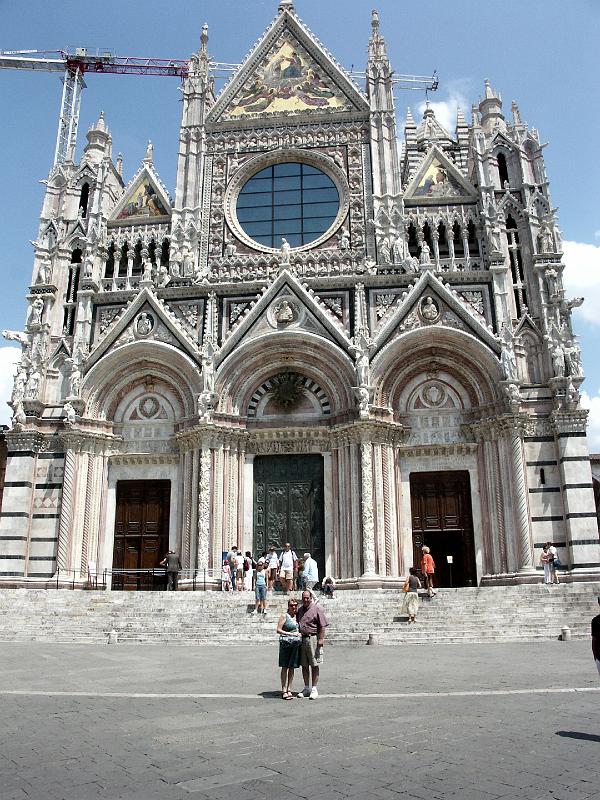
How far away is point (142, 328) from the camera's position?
78.8 ft

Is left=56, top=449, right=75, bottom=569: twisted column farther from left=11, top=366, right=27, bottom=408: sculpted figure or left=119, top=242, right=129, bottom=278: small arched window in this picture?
left=119, top=242, right=129, bottom=278: small arched window

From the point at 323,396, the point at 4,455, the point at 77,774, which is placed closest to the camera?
the point at 77,774

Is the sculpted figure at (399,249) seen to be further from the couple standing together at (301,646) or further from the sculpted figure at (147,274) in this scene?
the couple standing together at (301,646)

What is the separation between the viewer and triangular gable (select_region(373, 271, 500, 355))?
22719 mm

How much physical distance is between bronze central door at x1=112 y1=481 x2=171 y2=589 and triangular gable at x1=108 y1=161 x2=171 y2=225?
10.2m

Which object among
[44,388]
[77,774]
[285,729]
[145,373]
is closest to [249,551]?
[145,373]

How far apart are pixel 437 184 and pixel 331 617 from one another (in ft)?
55.3

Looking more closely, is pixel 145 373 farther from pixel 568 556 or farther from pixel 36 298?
pixel 568 556

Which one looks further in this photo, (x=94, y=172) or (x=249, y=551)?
(x=94, y=172)

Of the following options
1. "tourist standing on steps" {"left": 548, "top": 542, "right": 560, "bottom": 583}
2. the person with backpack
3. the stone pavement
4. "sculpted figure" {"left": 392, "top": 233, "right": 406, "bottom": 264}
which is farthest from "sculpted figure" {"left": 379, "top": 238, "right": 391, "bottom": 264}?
the stone pavement

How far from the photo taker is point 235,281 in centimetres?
2473

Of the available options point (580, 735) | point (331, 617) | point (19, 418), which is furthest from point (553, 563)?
point (19, 418)

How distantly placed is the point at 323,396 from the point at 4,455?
14231 mm

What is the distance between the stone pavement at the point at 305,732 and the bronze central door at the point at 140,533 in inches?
449
